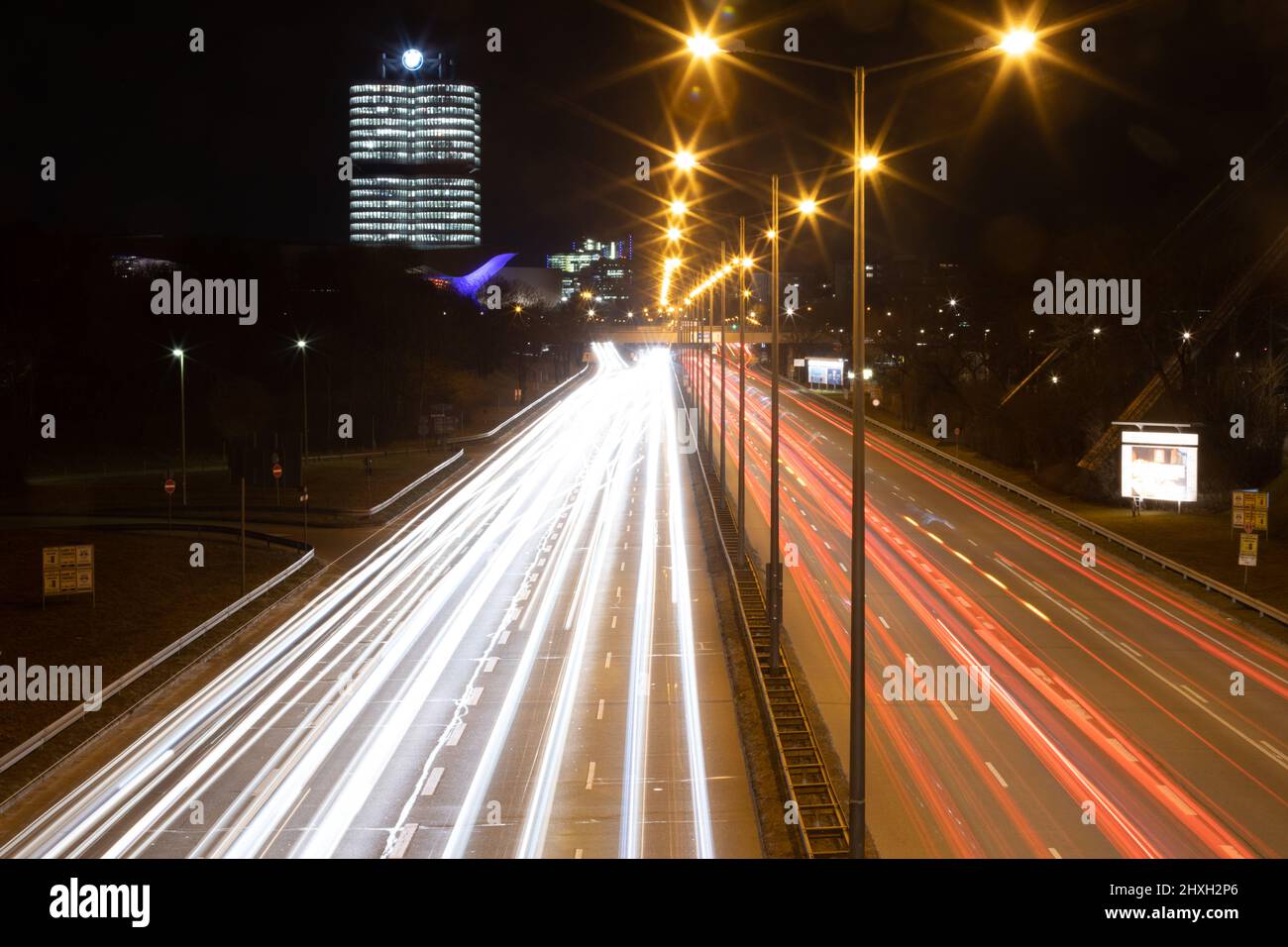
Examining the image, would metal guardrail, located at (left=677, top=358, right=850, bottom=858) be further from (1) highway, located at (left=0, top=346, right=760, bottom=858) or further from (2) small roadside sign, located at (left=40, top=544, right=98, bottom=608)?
(2) small roadside sign, located at (left=40, top=544, right=98, bottom=608)

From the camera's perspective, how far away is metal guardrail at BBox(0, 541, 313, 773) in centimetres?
1775

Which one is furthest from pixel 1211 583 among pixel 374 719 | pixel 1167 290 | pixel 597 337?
pixel 597 337

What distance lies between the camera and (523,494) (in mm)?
48844

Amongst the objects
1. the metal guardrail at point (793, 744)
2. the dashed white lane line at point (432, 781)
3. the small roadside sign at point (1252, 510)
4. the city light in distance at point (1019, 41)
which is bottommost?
the dashed white lane line at point (432, 781)

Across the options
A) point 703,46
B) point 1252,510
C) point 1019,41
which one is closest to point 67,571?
point 703,46

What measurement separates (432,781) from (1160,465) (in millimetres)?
32410

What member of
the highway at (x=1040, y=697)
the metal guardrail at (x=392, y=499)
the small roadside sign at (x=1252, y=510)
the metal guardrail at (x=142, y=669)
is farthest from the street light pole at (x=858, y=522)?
the metal guardrail at (x=392, y=499)

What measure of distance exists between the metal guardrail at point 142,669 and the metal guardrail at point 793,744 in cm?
1083

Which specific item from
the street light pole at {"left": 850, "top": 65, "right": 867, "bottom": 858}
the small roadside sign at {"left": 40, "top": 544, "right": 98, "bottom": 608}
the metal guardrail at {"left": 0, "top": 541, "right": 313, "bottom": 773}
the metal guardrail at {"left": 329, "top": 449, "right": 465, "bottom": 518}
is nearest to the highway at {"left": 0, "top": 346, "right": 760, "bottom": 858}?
the metal guardrail at {"left": 0, "top": 541, "right": 313, "bottom": 773}

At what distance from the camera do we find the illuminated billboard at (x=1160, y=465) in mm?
41031

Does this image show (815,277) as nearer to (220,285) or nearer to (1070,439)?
(220,285)

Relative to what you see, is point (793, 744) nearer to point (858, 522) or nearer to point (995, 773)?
point (995, 773)

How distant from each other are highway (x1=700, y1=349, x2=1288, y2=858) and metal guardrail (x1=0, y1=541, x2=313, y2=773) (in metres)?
12.1

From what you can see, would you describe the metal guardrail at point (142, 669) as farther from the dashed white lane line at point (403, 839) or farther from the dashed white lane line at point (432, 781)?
the dashed white lane line at point (403, 839)
